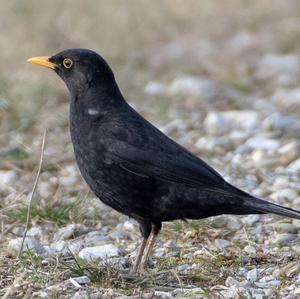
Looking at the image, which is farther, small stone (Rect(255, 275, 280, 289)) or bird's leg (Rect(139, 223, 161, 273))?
bird's leg (Rect(139, 223, 161, 273))

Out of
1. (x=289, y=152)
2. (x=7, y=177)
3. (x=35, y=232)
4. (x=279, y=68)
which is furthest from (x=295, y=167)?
(x=279, y=68)

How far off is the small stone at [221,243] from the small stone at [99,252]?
2.07 ft

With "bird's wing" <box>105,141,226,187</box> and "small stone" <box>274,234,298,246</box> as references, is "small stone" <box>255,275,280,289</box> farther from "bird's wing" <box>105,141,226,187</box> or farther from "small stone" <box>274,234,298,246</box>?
"small stone" <box>274,234,298,246</box>

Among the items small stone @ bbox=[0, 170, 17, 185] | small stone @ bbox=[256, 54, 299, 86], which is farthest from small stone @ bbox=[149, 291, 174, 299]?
small stone @ bbox=[256, 54, 299, 86]

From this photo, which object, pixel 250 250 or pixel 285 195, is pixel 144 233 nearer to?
pixel 250 250

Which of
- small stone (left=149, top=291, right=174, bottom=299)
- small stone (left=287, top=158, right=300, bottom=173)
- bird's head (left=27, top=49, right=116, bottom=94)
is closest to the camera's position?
small stone (left=149, top=291, right=174, bottom=299)

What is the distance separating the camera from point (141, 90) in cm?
1080

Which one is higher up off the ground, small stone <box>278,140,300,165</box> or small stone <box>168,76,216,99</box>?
small stone <box>168,76,216,99</box>

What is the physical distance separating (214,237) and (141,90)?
4515 mm

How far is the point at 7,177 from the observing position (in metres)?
7.91

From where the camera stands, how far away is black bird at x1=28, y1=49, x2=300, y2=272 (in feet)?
18.9

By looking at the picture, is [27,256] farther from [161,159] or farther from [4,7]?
[4,7]

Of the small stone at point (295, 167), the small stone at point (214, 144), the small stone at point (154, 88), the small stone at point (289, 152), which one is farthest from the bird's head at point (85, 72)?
the small stone at point (154, 88)

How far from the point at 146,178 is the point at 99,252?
0.57 metres
